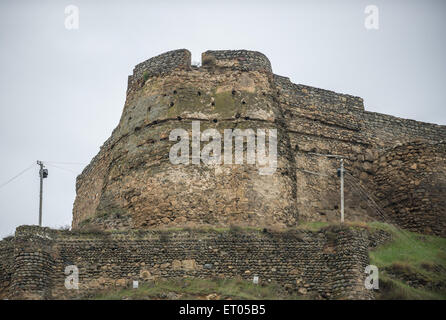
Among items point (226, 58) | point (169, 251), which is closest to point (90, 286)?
point (169, 251)

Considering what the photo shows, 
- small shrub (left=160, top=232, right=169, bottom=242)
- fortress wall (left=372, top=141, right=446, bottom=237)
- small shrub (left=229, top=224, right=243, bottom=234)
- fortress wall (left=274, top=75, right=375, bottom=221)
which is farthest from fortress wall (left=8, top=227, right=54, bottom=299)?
fortress wall (left=372, top=141, right=446, bottom=237)

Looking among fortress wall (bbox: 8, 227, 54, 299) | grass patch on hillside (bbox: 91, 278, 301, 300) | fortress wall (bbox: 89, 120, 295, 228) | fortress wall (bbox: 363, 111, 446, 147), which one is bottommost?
grass patch on hillside (bbox: 91, 278, 301, 300)

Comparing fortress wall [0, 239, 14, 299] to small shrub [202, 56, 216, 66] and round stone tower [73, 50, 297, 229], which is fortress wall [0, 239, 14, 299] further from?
small shrub [202, 56, 216, 66]

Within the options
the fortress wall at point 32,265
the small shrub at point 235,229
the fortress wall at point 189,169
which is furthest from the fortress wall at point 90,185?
the small shrub at point 235,229

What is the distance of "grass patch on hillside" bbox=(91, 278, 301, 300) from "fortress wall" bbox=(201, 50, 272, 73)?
941cm

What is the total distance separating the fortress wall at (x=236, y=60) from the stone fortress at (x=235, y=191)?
0.16 ft

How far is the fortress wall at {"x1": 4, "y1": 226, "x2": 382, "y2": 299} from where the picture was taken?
31.4 meters

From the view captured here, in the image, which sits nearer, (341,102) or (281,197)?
(281,197)

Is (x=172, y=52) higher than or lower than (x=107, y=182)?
higher

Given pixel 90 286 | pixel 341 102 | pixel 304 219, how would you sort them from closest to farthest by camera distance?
pixel 90 286 → pixel 304 219 → pixel 341 102

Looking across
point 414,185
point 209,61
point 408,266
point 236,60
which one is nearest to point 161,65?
point 209,61

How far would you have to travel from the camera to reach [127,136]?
37.6 metres
